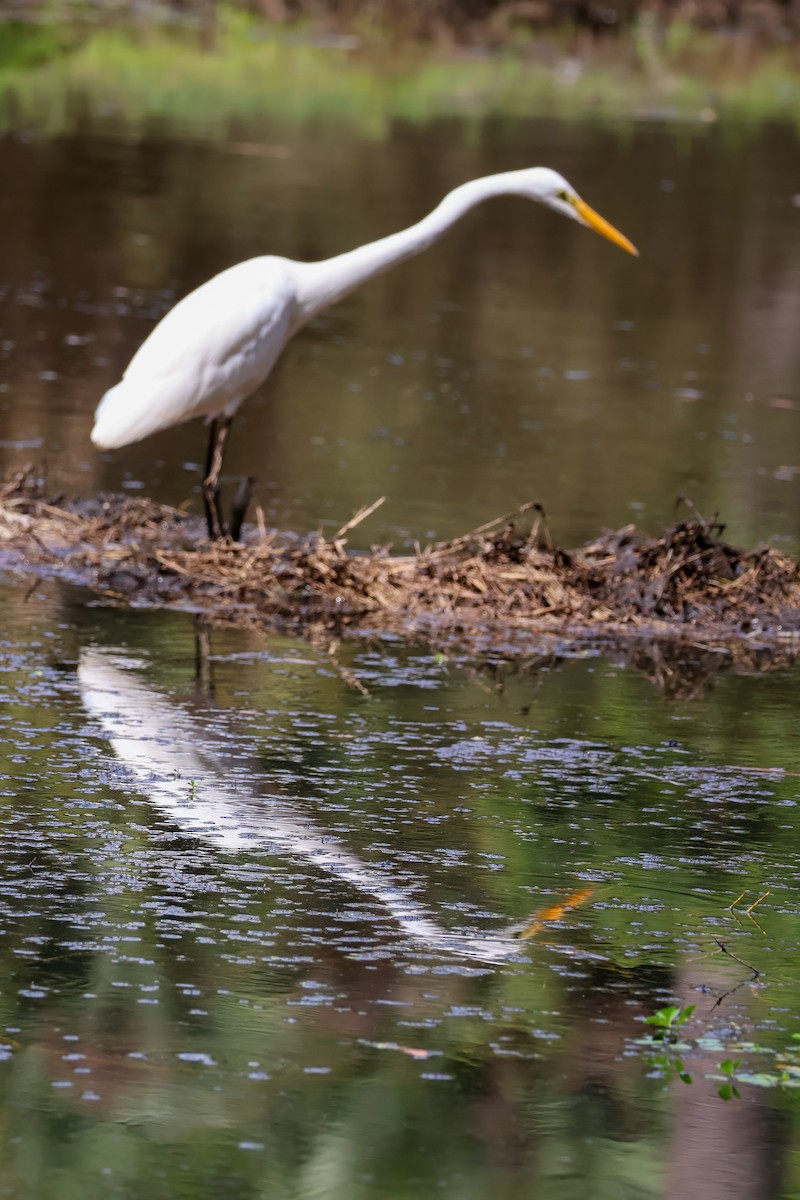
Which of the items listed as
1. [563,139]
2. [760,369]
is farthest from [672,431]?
[563,139]

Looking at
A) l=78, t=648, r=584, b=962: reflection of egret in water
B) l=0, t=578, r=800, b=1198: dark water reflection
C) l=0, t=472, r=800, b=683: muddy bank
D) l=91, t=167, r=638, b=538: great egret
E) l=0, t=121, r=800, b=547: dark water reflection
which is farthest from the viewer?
l=0, t=121, r=800, b=547: dark water reflection

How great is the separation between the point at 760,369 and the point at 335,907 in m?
9.25

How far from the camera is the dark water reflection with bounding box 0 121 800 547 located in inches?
390

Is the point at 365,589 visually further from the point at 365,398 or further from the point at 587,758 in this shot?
the point at 365,398

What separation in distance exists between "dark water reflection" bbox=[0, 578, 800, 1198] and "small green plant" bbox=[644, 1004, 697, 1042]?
35 millimetres

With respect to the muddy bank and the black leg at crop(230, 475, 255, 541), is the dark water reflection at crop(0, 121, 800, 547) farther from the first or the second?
the muddy bank

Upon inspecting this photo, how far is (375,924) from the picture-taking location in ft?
15.4

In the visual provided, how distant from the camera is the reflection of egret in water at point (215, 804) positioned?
4734mm

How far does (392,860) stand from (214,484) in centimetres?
341

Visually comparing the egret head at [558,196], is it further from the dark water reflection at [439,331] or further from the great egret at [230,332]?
the dark water reflection at [439,331]

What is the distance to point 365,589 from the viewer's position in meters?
7.75

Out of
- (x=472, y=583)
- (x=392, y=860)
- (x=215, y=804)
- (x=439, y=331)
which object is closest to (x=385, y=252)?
(x=472, y=583)

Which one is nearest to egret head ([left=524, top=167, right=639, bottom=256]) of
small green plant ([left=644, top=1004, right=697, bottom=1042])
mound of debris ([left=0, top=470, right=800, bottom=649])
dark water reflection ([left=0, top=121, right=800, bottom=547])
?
dark water reflection ([left=0, top=121, right=800, bottom=547])

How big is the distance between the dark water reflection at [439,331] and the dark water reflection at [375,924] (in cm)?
231
